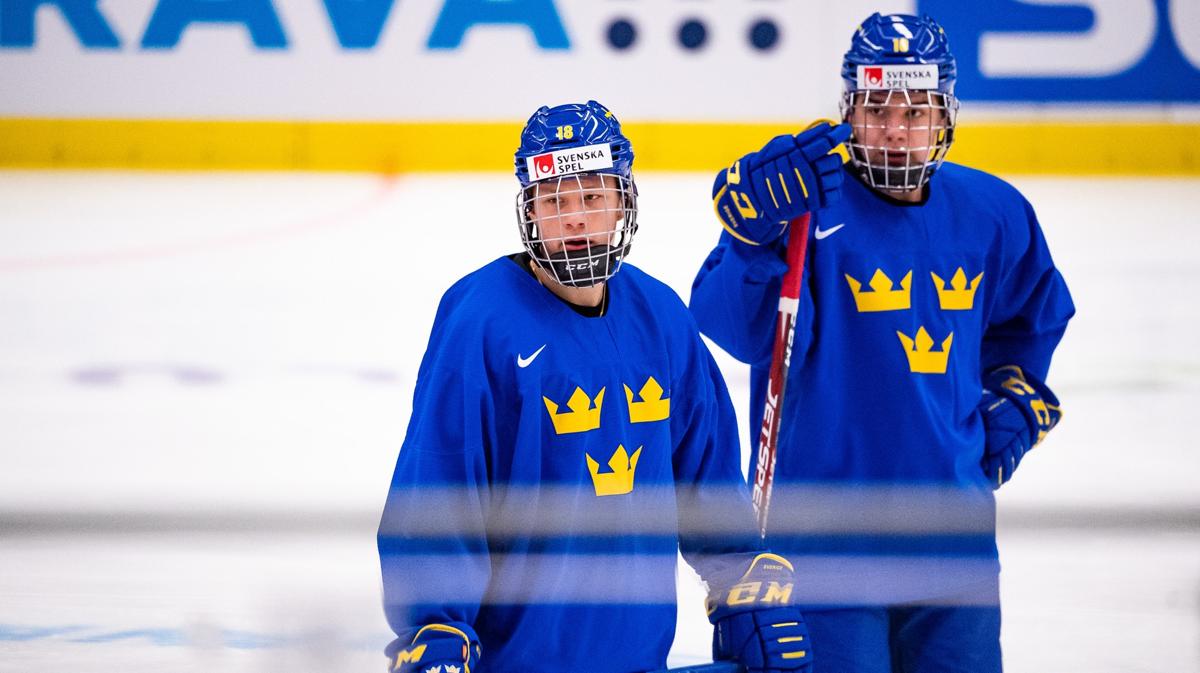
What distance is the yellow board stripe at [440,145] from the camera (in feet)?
24.6

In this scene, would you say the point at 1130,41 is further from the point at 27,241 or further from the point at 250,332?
the point at 27,241

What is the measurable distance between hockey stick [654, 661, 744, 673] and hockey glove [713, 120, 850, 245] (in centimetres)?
51

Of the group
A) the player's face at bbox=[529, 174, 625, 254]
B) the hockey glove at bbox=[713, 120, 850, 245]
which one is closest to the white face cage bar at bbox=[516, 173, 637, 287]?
the player's face at bbox=[529, 174, 625, 254]

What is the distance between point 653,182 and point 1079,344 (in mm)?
3013

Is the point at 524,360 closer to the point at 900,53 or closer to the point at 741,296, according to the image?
the point at 741,296

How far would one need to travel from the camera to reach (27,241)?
6.52m

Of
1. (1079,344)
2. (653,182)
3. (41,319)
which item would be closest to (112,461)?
(41,319)

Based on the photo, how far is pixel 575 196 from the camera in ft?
5.20

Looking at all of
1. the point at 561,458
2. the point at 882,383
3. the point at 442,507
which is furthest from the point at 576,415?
the point at 882,383

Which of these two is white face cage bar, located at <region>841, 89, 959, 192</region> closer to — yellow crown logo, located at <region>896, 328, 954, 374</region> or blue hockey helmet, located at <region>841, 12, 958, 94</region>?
blue hockey helmet, located at <region>841, 12, 958, 94</region>

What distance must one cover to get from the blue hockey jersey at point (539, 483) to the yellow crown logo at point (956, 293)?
1.44 feet

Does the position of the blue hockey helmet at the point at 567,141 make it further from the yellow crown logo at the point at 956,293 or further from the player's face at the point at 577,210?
the yellow crown logo at the point at 956,293

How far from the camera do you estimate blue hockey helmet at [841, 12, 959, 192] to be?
192 cm

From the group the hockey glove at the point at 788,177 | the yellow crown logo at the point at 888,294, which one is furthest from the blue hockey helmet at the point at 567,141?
the yellow crown logo at the point at 888,294
